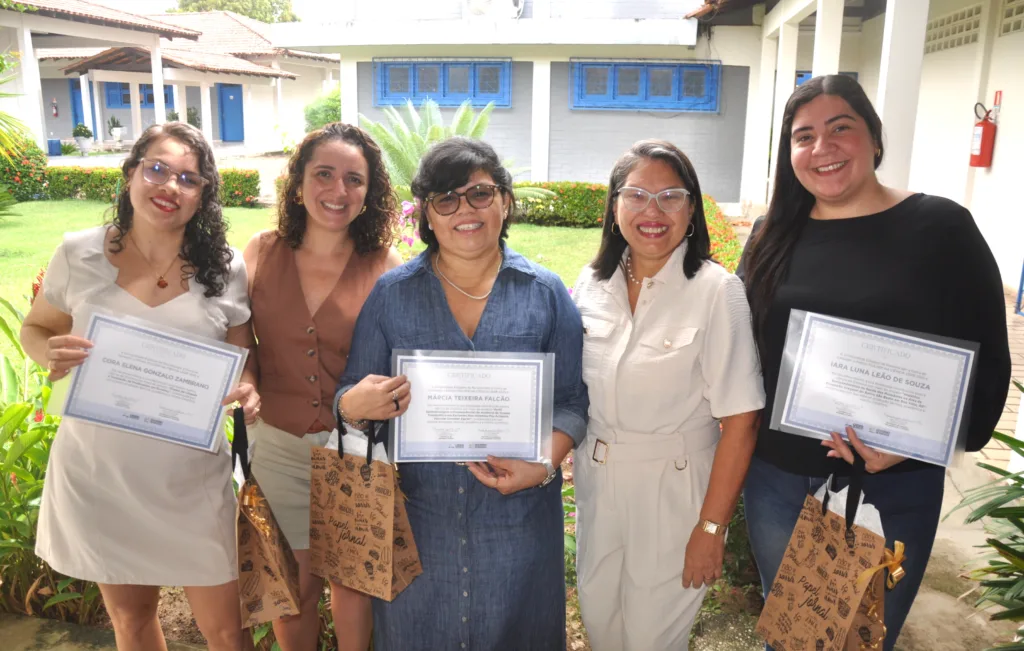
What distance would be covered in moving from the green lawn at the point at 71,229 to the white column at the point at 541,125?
1380 mm

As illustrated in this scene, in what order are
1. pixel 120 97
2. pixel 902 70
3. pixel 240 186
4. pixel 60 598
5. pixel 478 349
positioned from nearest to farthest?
pixel 478 349 < pixel 60 598 < pixel 902 70 < pixel 240 186 < pixel 120 97

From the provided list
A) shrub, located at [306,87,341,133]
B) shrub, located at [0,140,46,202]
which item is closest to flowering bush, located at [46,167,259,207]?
shrub, located at [0,140,46,202]

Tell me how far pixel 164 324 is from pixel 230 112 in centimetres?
3574

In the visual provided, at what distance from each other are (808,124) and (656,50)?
1438 centimetres

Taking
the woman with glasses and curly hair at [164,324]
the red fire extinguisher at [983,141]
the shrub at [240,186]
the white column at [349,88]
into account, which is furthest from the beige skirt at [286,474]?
the shrub at [240,186]

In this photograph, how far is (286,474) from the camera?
2.49 m

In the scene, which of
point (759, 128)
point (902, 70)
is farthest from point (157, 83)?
point (902, 70)

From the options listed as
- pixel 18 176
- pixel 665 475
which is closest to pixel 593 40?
pixel 18 176

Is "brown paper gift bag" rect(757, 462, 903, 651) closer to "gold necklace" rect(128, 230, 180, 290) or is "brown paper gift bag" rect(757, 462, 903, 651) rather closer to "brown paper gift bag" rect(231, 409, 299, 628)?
"brown paper gift bag" rect(231, 409, 299, 628)

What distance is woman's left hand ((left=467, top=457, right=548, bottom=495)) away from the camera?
77.7 inches

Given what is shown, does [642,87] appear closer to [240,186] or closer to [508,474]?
[240,186]

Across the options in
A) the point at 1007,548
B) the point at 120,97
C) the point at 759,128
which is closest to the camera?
the point at 1007,548

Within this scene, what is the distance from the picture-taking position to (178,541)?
227 centimetres

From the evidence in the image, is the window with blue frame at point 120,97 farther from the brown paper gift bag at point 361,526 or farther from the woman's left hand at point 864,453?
the woman's left hand at point 864,453
